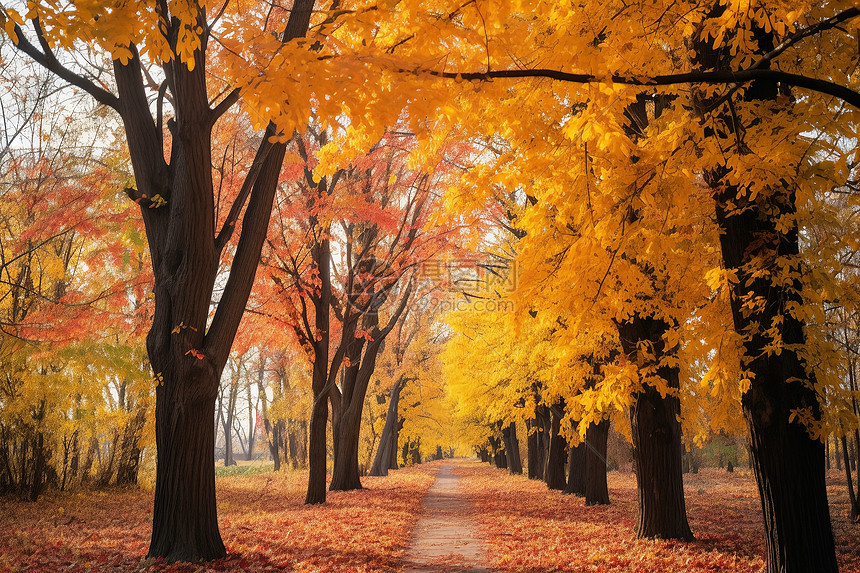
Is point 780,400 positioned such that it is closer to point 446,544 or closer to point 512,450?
point 446,544

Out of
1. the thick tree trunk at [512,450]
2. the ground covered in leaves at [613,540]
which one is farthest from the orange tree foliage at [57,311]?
the thick tree trunk at [512,450]

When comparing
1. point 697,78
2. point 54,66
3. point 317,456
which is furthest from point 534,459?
point 697,78

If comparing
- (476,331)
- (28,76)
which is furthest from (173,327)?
(476,331)

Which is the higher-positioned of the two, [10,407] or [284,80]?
[284,80]

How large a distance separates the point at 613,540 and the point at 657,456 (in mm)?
1655

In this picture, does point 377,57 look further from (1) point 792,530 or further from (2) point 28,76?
(2) point 28,76

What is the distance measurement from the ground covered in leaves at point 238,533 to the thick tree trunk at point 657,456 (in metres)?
3.98

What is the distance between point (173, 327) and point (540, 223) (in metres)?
4.66

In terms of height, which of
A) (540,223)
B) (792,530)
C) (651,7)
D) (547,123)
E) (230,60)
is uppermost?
(651,7)

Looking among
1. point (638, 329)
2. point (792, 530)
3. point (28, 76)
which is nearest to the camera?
point (792, 530)

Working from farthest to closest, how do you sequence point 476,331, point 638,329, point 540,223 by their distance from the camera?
point 476,331
point 638,329
point 540,223

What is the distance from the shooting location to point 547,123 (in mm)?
5668

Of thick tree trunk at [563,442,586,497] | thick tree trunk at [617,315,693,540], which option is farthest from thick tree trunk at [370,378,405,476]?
thick tree trunk at [617,315,693,540]

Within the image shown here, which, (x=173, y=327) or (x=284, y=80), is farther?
(x=173, y=327)
